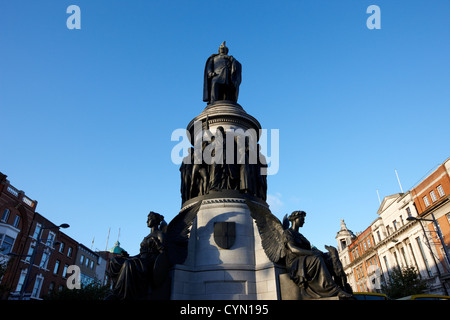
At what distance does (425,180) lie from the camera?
40.2m

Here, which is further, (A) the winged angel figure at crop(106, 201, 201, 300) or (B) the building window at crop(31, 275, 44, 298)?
(B) the building window at crop(31, 275, 44, 298)

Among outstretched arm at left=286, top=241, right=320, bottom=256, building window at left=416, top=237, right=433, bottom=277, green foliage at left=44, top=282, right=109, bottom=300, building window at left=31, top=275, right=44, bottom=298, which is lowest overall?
outstretched arm at left=286, top=241, right=320, bottom=256

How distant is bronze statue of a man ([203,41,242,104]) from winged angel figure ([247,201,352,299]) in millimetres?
7347

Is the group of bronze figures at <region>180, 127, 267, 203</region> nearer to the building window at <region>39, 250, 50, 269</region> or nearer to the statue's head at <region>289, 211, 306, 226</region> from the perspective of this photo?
the statue's head at <region>289, 211, 306, 226</region>

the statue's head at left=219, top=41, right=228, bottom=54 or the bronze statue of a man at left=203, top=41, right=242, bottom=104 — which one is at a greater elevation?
the statue's head at left=219, top=41, right=228, bottom=54

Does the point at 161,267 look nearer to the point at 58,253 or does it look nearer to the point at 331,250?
the point at 331,250

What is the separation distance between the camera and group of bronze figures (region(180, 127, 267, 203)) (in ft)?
33.8

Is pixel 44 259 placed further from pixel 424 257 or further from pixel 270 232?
pixel 424 257

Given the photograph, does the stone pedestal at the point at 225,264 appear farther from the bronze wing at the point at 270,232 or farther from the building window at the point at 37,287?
the building window at the point at 37,287

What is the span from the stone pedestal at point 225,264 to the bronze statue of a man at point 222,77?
635 centimetres

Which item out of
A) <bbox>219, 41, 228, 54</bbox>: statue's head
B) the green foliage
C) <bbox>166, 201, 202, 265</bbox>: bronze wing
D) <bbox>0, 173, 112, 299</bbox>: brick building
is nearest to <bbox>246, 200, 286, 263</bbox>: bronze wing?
<bbox>166, 201, 202, 265</bbox>: bronze wing

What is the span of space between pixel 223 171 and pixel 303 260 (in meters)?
4.13

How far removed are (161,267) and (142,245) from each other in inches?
35.4
